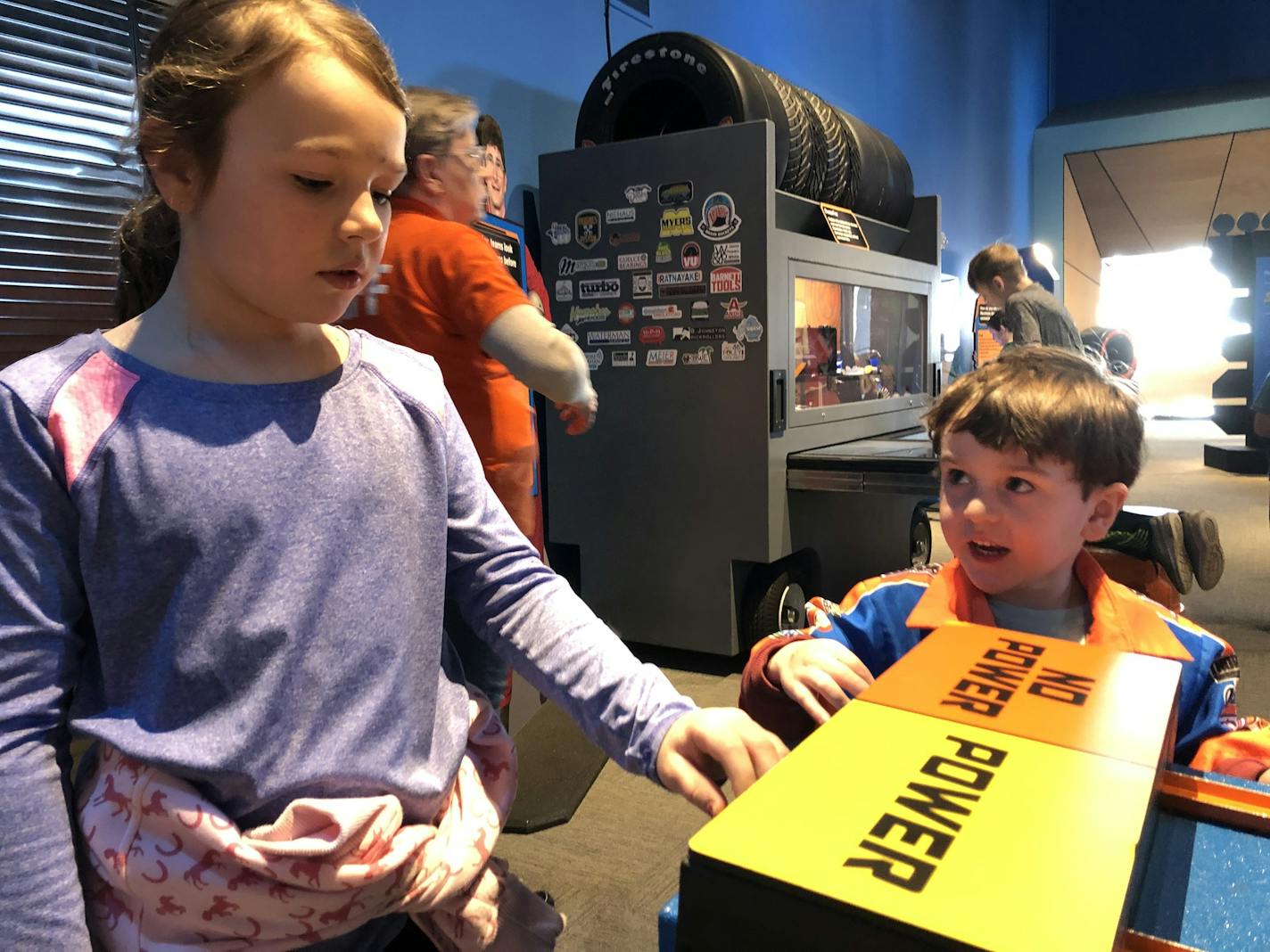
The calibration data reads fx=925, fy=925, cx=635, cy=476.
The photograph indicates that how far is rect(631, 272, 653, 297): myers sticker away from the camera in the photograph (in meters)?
3.21

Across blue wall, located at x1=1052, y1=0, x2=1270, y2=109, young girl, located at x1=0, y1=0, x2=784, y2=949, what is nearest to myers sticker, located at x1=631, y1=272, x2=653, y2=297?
young girl, located at x1=0, y1=0, x2=784, y2=949

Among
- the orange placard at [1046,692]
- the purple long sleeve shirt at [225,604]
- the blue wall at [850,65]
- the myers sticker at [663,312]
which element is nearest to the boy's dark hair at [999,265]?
the blue wall at [850,65]

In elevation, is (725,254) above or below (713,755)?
above

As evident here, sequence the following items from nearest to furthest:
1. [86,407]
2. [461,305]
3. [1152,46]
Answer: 1. [86,407]
2. [461,305]
3. [1152,46]

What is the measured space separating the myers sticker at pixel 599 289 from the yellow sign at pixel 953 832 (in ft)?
9.31

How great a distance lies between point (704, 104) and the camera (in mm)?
3207

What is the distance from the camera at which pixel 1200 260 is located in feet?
40.1

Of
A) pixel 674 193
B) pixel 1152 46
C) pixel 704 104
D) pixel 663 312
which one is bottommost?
pixel 663 312

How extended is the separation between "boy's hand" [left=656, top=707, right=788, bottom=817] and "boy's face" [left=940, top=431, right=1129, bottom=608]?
585 mm

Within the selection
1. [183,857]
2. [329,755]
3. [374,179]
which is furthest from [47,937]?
[374,179]

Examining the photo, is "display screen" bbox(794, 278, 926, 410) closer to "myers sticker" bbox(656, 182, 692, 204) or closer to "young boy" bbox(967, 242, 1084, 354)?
"young boy" bbox(967, 242, 1084, 354)

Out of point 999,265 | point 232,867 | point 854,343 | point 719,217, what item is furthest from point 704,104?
point 232,867

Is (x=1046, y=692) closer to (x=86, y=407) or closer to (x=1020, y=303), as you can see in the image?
(x=86, y=407)

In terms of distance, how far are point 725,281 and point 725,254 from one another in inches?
3.4
